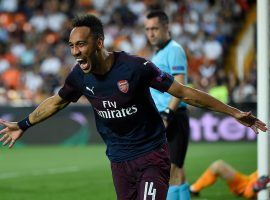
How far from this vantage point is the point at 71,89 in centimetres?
573

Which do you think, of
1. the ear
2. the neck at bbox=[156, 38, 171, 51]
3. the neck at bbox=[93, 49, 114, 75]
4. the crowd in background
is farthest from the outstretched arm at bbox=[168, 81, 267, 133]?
the crowd in background

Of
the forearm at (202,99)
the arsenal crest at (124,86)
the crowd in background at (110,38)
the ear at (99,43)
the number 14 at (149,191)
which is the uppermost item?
the crowd in background at (110,38)

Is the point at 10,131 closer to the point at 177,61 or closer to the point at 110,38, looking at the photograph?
the point at 177,61

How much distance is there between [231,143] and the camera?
60.3ft

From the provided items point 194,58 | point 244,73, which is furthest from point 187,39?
point 244,73

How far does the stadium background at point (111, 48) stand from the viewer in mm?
16781

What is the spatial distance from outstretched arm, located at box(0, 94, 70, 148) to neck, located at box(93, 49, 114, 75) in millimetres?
617

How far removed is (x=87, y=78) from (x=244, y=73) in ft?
49.7

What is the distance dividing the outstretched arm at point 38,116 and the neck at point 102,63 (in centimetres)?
62

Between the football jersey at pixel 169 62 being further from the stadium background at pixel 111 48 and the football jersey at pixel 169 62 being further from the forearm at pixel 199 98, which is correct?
the stadium background at pixel 111 48

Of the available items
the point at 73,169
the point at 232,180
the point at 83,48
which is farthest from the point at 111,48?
the point at 83,48

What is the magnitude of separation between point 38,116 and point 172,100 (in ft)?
5.92

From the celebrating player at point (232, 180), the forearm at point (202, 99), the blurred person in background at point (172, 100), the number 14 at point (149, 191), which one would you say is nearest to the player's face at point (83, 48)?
the forearm at point (202, 99)

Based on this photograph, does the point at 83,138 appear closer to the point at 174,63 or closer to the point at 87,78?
the point at 174,63
